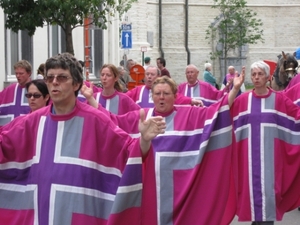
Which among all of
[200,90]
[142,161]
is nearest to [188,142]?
[142,161]

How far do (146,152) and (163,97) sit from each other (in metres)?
2.70

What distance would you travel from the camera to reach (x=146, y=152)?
5477mm

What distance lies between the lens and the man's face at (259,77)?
951 cm

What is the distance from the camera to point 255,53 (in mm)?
53531

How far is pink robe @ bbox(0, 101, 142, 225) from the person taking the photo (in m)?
5.42

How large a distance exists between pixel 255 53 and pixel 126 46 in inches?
1162

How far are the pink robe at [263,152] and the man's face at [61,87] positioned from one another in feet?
14.6

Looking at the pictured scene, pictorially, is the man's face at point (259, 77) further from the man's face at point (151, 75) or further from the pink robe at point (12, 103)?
the pink robe at point (12, 103)

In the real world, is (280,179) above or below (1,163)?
below

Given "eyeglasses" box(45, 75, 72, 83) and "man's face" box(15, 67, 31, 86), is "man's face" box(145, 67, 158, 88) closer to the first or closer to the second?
"man's face" box(15, 67, 31, 86)

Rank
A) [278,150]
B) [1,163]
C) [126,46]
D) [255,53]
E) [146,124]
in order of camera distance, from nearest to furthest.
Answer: [146,124]
[1,163]
[278,150]
[126,46]
[255,53]

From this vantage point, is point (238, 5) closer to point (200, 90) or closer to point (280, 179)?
point (200, 90)

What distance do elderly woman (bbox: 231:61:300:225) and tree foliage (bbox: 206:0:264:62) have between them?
40140 mm

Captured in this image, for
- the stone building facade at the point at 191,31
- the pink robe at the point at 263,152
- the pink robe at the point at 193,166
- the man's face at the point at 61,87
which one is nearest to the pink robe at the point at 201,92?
A: the pink robe at the point at 263,152
